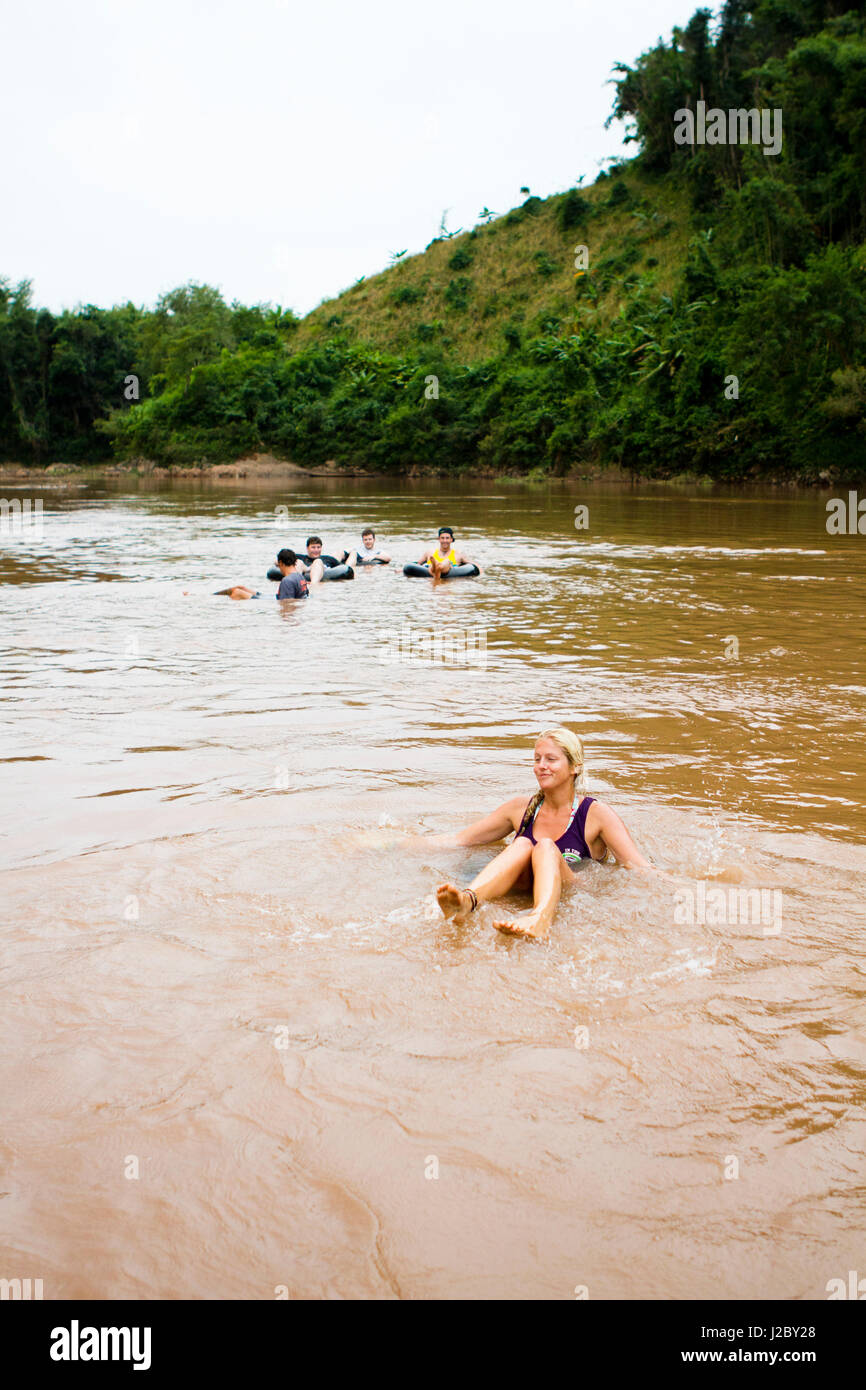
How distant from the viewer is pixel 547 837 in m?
5.79

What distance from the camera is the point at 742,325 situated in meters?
37.2

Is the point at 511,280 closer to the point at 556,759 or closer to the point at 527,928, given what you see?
the point at 556,759

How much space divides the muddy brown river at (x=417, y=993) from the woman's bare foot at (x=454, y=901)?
12 centimetres

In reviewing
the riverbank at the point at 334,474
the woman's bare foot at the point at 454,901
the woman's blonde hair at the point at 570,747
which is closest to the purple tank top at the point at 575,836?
the woman's blonde hair at the point at 570,747

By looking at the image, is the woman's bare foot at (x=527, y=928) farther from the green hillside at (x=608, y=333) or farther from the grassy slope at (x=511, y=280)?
the grassy slope at (x=511, y=280)

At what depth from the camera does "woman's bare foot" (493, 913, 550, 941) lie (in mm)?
4840

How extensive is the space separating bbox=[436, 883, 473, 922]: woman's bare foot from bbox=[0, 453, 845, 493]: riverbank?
36.3 metres

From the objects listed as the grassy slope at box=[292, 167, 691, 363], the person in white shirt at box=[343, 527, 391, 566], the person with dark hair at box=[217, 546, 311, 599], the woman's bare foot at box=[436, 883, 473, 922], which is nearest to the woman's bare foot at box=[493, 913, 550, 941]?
the woman's bare foot at box=[436, 883, 473, 922]

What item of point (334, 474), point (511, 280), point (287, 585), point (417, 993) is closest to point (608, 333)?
point (334, 474)

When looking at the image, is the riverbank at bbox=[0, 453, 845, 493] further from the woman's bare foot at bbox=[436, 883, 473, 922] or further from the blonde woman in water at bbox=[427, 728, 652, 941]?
the woman's bare foot at bbox=[436, 883, 473, 922]

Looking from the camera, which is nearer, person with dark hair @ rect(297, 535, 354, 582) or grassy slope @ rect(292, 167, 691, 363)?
person with dark hair @ rect(297, 535, 354, 582)

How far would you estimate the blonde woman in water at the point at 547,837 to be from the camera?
5223 mm
